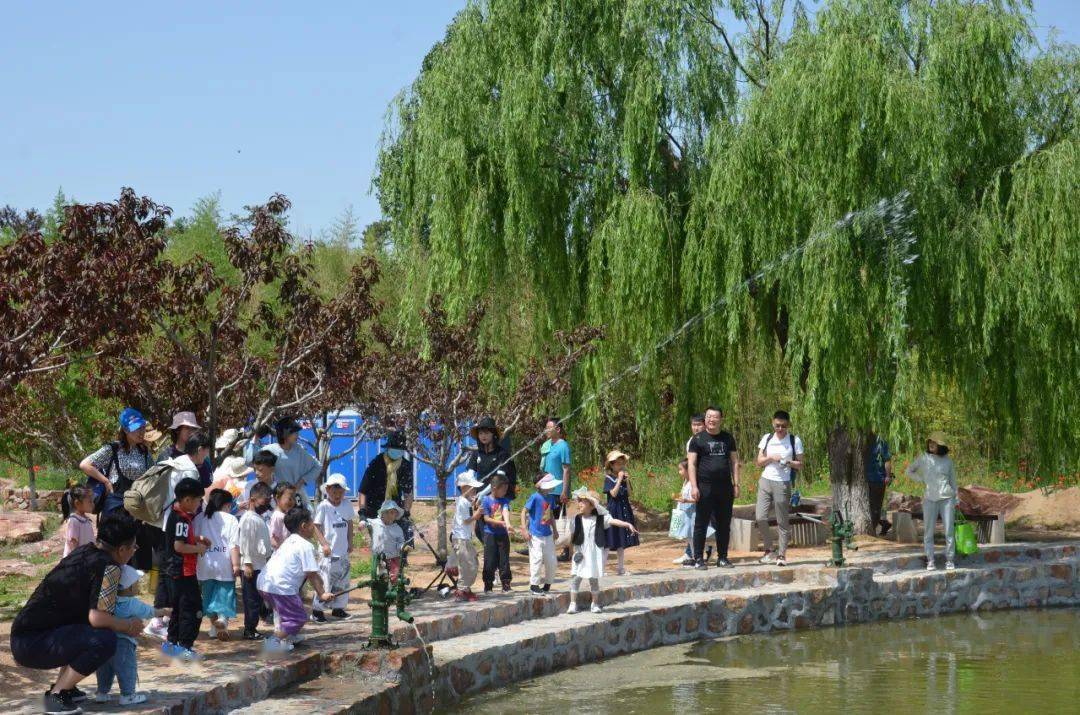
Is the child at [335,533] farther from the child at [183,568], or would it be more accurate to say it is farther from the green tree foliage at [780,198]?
the green tree foliage at [780,198]

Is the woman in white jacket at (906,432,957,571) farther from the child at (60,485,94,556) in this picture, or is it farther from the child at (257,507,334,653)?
the child at (60,485,94,556)

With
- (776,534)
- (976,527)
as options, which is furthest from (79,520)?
(976,527)

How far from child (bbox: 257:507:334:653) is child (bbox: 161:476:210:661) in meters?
0.51

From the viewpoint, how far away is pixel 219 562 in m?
9.88

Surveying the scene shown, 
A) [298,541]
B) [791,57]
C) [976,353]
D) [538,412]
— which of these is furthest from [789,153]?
[298,541]

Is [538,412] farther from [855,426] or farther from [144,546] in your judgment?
[144,546]

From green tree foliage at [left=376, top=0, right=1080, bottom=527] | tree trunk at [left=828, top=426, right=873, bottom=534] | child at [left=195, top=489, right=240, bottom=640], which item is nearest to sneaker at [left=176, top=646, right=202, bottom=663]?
child at [left=195, top=489, right=240, bottom=640]

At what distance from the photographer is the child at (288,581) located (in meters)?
9.62

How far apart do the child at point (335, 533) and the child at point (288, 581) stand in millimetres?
1368

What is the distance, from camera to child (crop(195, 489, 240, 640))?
985 centimetres

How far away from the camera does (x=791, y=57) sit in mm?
16438

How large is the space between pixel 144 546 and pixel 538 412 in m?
8.33

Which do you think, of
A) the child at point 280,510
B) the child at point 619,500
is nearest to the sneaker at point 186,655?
the child at point 280,510

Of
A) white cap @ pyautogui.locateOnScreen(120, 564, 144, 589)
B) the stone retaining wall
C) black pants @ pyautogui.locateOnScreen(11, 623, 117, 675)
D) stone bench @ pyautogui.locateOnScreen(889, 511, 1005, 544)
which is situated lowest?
the stone retaining wall
